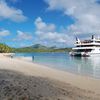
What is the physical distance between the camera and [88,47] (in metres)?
115

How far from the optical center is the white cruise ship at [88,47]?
373 feet

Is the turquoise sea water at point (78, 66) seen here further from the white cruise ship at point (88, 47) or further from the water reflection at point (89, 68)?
the white cruise ship at point (88, 47)

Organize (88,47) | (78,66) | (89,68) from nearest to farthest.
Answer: (89,68) < (78,66) < (88,47)

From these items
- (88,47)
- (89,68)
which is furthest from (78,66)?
(88,47)

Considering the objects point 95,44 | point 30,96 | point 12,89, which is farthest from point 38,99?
point 95,44

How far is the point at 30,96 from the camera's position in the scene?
10453 mm

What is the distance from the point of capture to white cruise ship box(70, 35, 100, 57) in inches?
4471

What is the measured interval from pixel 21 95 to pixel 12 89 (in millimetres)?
1177

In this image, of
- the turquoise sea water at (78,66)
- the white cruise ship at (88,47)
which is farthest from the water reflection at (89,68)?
the white cruise ship at (88,47)

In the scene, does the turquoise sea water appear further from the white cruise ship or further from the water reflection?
the white cruise ship

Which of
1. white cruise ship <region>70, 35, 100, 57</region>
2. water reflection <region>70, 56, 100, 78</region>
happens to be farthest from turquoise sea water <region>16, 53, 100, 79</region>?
white cruise ship <region>70, 35, 100, 57</region>

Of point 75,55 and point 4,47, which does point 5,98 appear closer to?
point 75,55

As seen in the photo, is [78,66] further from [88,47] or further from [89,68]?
[88,47]

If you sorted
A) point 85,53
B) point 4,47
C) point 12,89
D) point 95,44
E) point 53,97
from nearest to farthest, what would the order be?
1. point 53,97
2. point 12,89
3. point 85,53
4. point 95,44
5. point 4,47
